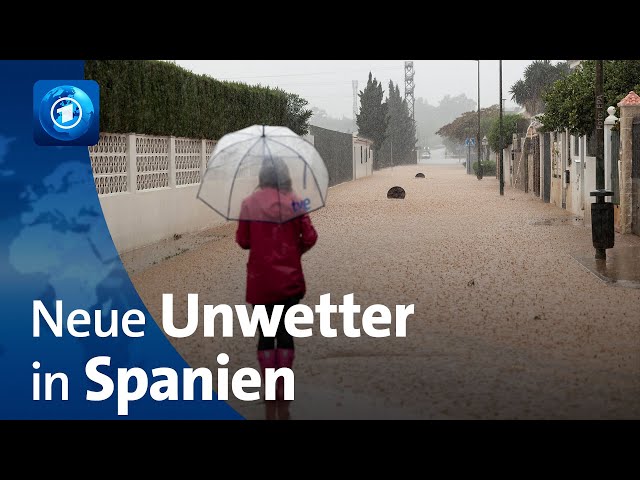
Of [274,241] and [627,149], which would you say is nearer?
[274,241]

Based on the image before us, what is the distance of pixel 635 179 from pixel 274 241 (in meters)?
12.6

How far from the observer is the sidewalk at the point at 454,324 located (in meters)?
6.43

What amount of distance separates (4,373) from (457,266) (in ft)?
24.3

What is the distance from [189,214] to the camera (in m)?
21.0

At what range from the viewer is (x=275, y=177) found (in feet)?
20.0

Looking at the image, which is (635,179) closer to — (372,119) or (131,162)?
(131,162)

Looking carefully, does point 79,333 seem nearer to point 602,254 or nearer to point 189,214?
point 602,254

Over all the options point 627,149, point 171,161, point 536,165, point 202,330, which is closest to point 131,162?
point 171,161

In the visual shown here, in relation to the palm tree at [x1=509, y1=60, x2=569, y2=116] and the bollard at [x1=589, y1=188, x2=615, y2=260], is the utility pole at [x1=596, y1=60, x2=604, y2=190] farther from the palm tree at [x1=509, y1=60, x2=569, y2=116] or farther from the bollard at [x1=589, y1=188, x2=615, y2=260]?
the palm tree at [x1=509, y1=60, x2=569, y2=116]

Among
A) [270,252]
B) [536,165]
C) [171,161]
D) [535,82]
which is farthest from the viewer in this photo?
[535,82]

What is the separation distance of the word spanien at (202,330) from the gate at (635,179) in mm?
8041

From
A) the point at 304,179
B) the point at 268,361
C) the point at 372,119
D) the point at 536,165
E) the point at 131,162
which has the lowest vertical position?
the point at 268,361

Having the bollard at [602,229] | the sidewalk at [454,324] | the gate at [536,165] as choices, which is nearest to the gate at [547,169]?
the gate at [536,165]

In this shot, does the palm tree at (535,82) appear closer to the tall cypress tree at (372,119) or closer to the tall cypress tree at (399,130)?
the tall cypress tree at (372,119)
